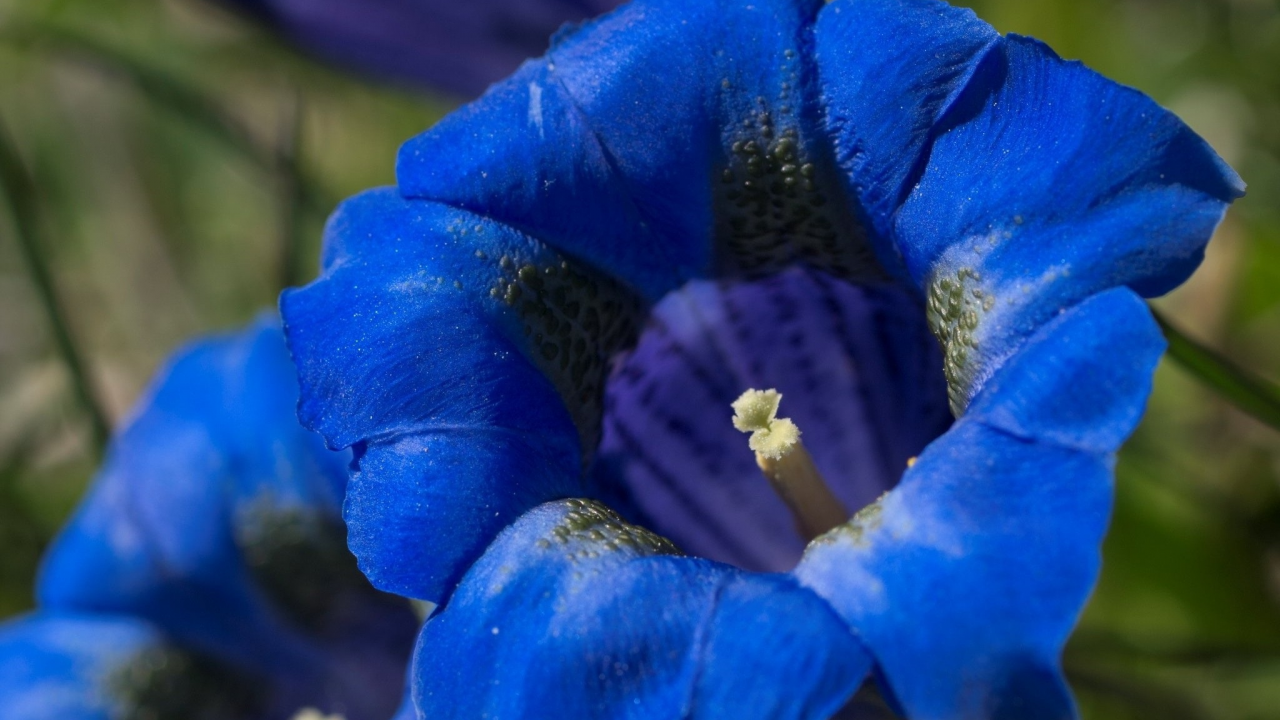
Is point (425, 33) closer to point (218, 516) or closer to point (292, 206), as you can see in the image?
point (292, 206)

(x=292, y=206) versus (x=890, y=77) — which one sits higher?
(x=890, y=77)

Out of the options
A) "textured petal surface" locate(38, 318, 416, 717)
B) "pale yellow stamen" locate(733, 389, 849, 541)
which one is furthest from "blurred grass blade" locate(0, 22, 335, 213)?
"pale yellow stamen" locate(733, 389, 849, 541)

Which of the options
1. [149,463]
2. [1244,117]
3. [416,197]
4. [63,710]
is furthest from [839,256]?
[1244,117]

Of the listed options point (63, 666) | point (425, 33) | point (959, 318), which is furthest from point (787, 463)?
point (425, 33)

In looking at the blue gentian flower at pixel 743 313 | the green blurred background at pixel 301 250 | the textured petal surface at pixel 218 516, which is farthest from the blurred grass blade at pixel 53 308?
the blue gentian flower at pixel 743 313

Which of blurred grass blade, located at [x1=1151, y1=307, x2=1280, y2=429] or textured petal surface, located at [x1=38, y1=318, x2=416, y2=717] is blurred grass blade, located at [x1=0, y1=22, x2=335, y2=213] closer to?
textured petal surface, located at [x1=38, y1=318, x2=416, y2=717]

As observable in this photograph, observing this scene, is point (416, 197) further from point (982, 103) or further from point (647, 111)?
point (982, 103)
